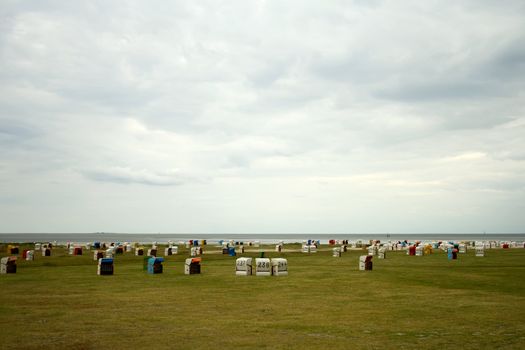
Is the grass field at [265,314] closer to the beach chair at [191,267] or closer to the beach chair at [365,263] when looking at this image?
the beach chair at [191,267]

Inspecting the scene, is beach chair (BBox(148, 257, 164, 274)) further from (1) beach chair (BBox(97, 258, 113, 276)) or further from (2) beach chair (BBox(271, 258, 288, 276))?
(2) beach chair (BBox(271, 258, 288, 276))

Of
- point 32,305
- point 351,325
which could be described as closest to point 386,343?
point 351,325

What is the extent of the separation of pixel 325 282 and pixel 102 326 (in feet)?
53.3

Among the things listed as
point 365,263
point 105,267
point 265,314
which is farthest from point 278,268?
point 265,314

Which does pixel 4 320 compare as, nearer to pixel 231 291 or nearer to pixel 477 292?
pixel 231 291

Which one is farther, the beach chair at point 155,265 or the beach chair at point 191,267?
the beach chair at point 155,265

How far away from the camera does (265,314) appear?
17.8 meters

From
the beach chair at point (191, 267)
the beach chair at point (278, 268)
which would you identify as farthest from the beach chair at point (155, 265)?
the beach chair at point (278, 268)

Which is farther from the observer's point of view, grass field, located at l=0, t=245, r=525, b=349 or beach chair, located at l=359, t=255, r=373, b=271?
beach chair, located at l=359, t=255, r=373, b=271

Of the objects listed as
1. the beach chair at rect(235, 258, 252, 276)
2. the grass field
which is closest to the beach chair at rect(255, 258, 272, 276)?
the beach chair at rect(235, 258, 252, 276)

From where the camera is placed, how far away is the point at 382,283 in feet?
91.9

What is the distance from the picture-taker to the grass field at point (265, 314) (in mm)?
13344

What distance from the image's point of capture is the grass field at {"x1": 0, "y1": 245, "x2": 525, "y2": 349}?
13344 millimetres

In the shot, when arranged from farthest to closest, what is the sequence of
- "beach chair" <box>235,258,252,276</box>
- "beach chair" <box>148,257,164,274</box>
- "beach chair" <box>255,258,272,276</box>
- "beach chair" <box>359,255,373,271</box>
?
"beach chair" <box>359,255,373,271</box>
"beach chair" <box>148,257,164,274</box>
"beach chair" <box>235,258,252,276</box>
"beach chair" <box>255,258,272,276</box>
